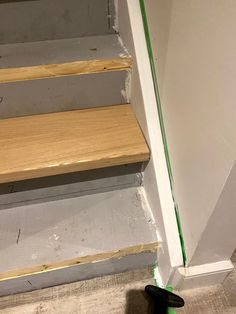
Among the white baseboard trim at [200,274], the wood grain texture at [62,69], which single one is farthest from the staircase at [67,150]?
the white baseboard trim at [200,274]

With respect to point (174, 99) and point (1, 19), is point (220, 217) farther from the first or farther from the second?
point (1, 19)

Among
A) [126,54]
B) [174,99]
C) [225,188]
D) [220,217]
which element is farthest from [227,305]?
[126,54]

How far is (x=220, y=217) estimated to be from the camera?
2.23 feet

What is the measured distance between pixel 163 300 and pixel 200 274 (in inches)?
5.4

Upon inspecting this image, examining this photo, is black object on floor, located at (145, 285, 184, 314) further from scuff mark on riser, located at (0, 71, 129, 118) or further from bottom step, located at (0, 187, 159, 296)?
scuff mark on riser, located at (0, 71, 129, 118)

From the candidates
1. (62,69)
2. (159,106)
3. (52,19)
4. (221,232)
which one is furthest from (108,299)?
(52,19)

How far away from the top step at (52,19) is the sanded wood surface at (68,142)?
0.27 m

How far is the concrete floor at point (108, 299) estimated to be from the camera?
37.6 inches

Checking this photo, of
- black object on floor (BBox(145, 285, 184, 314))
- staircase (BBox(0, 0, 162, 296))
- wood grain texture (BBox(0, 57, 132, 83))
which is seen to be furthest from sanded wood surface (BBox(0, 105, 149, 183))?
black object on floor (BBox(145, 285, 184, 314))

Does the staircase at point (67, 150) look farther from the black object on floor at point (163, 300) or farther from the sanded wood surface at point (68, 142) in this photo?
the black object on floor at point (163, 300)

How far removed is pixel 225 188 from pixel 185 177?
Answer: 18cm

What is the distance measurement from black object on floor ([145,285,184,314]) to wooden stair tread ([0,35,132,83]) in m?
0.67

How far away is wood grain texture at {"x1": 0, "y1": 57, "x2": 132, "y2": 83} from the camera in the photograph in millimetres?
854

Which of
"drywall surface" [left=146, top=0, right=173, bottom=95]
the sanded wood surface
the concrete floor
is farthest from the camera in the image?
the concrete floor
